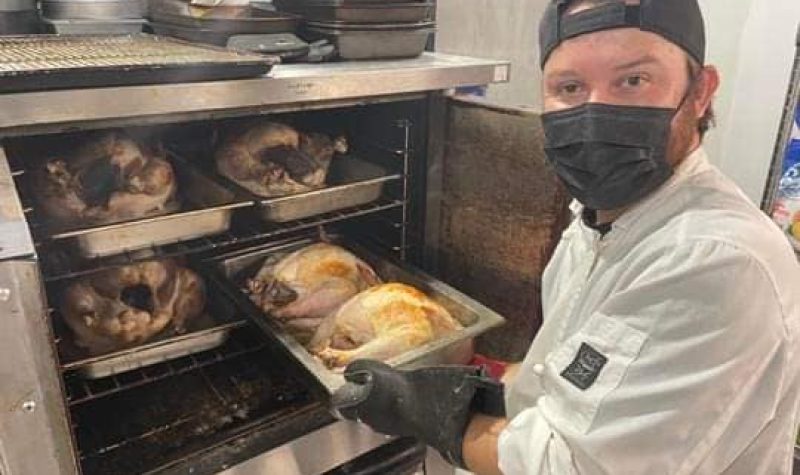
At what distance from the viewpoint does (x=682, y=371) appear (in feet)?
2.50

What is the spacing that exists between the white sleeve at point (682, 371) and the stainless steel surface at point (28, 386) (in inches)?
24.6

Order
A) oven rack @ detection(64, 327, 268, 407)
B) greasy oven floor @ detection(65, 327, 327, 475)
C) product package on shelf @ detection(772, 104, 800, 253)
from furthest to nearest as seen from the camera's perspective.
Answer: product package on shelf @ detection(772, 104, 800, 253) → oven rack @ detection(64, 327, 268, 407) → greasy oven floor @ detection(65, 327, 327, 475)

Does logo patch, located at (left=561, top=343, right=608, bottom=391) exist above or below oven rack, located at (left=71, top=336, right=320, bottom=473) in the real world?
above

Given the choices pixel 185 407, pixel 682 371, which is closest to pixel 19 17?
pixel 185 407

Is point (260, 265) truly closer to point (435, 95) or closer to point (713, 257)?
Answer: point (435, 95)

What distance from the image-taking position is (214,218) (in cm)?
119

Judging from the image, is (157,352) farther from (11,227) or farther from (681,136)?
(681,136)

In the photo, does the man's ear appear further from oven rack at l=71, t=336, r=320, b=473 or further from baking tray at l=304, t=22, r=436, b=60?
oven rack at l=71, t=336, r=320, b=473

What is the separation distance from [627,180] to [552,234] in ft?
1.33

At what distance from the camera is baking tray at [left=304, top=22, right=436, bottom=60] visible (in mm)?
1241

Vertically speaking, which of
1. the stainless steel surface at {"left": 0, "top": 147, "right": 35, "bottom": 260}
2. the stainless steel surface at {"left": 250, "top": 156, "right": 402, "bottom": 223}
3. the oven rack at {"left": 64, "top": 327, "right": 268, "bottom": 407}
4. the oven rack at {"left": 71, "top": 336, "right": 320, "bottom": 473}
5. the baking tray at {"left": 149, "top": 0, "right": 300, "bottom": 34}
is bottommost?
the oven rack at {"left": 71, "top": 336, "right": 320, "bottom": 473}

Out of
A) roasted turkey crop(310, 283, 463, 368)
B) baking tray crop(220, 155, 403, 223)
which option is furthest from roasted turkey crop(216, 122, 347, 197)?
roasted turkey crop(310, 283, 463, 368)

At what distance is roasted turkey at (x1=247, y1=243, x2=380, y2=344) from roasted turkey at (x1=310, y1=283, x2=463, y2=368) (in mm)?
46

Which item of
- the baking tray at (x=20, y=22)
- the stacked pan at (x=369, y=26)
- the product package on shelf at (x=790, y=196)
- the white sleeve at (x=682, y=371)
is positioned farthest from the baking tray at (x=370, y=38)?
the product package on shelf at (x=790, y=196)
